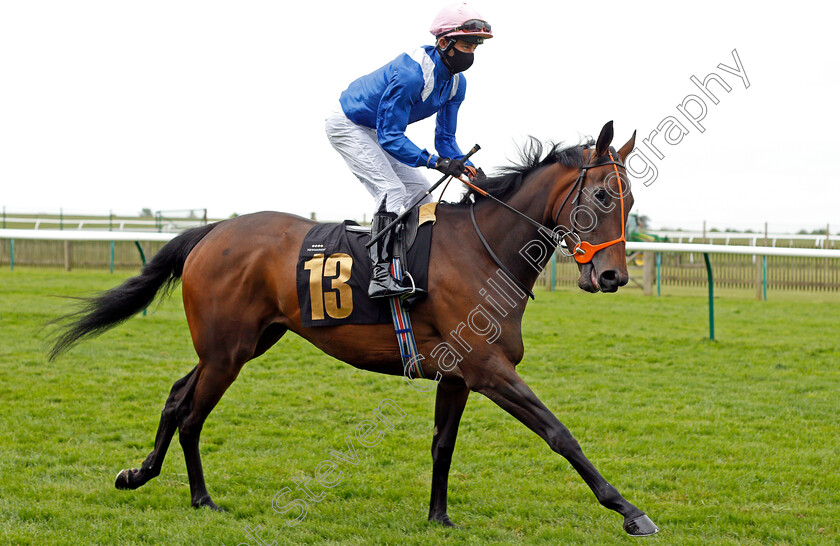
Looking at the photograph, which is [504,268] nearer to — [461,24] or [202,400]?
[461,24]

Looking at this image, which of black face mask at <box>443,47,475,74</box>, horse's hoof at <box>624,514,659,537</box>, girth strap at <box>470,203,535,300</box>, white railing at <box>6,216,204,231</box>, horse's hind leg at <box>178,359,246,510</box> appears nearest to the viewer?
horse's hoof at <box>624,514,659,537</box>

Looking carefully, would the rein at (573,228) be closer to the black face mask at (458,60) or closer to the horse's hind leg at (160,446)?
the black face mask at (458,60)

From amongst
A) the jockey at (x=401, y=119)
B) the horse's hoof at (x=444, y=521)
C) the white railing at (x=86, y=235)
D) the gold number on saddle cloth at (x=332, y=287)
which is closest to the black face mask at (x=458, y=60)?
the jockey at (x=401, y=119)

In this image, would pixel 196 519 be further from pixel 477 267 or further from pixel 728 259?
pixel 728 259

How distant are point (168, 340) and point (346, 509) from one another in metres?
5.92

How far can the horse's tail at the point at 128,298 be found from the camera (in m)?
4.69

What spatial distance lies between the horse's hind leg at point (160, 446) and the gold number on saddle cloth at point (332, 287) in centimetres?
91

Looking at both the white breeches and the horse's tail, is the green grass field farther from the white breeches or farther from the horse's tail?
the white breeches

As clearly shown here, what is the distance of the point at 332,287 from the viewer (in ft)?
13.0

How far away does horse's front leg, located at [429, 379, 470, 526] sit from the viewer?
12.9ft

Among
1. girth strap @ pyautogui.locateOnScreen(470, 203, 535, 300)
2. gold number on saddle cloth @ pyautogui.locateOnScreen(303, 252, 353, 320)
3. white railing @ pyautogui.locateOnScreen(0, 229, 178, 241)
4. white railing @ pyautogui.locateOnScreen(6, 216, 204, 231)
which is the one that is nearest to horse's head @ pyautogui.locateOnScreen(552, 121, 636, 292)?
girth strap @ pyautogui.locateOnScreen(470, 203, 535, 300)

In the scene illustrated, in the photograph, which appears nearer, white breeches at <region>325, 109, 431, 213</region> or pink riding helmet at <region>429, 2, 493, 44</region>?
pink riding helmet at <region>429, 2, 493, 44</region>

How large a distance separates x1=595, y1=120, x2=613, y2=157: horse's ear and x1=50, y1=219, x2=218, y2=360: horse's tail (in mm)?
2503

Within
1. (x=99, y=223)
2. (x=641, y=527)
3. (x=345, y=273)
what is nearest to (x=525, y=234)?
(x=345, y=273)
